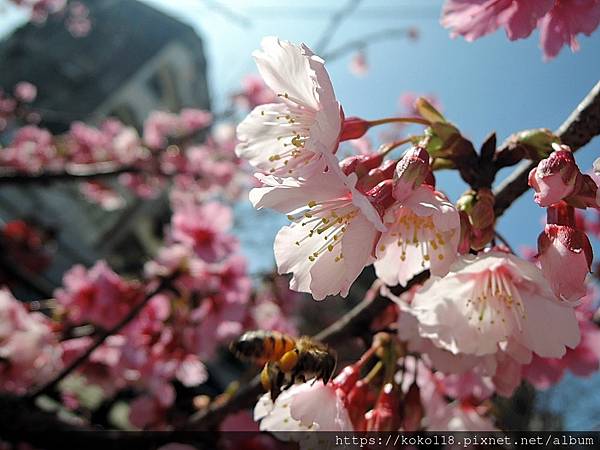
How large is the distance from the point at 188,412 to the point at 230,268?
51 centimetres

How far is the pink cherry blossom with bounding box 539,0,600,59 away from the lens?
695mm

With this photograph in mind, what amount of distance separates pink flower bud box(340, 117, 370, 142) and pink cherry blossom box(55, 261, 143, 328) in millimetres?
1278

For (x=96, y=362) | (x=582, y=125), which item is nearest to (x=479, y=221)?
(x=582, y=125)

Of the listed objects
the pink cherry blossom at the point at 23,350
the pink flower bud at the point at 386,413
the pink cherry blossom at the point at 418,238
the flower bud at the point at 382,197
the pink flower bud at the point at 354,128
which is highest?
the pink flower bud at the point at 354,128

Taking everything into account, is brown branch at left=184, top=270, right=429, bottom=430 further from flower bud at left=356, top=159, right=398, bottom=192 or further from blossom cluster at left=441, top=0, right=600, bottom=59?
blossom cluster at left=441, top=0, right=600, bottom=59

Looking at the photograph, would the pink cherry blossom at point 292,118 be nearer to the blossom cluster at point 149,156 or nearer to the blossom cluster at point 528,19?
the blossom cluster at point 528,19

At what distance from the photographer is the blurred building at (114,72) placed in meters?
10.6

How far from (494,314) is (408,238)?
158 mm

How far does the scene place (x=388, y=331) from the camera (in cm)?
93

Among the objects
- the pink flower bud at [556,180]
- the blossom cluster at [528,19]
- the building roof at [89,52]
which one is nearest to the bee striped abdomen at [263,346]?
the pink flower bud at [556,180]

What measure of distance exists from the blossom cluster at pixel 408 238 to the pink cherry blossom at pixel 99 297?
1.12 meters

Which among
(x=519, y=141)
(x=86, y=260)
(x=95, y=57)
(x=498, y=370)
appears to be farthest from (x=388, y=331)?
(x=95, y=57)

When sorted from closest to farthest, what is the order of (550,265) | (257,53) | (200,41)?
(550,265)
(257,53)
(200,41)

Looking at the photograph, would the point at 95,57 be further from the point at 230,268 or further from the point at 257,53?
the point at 257,53
